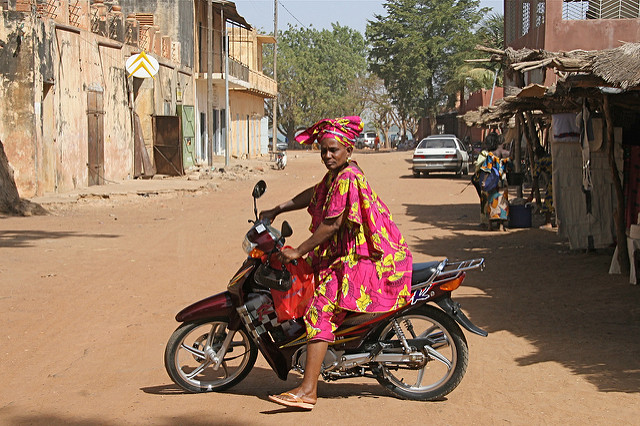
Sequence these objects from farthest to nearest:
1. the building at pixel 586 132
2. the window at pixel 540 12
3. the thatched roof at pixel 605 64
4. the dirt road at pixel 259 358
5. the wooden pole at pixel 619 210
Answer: the window at pixel 540 12 < the wooden pole at pixel 619 210 < the building at pixel 586 132 < the thatched roof at pixel 605 64 < the dirt road at pixel 259 358

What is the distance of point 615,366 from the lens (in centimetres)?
552

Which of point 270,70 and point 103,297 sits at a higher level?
point 270,70

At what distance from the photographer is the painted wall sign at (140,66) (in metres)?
22.1

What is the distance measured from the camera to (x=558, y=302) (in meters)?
7.75

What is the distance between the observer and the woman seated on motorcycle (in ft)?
14.5

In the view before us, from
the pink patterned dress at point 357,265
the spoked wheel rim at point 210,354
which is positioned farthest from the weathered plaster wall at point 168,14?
the pink patterned dress at point 357,265

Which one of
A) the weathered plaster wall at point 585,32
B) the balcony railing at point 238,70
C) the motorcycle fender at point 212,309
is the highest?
the balcony railing at point 238,70

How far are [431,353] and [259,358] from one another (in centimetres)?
174

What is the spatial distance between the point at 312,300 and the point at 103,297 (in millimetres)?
4132

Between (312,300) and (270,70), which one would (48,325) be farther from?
(270,70)

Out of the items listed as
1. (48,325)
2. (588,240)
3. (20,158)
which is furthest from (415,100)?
(48,325)

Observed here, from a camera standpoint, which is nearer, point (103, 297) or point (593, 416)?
point (593, 416)

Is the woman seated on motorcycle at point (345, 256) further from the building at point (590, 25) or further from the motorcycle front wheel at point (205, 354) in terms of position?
the building at point (590, 25)

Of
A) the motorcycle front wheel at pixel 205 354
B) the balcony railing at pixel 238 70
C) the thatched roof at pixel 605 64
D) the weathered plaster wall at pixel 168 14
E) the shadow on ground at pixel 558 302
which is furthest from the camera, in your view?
the balcony railing at pixel 238 70
